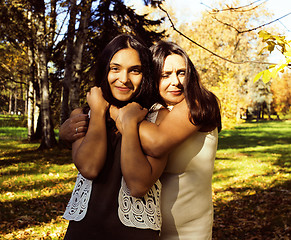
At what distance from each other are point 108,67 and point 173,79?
1.51 ft

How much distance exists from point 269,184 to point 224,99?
749cm

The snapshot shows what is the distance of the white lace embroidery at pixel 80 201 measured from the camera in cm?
167

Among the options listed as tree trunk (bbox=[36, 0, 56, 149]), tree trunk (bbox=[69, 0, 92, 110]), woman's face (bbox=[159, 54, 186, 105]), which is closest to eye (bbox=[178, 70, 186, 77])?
woman's face (bbox=[159, 54, 186, 105])

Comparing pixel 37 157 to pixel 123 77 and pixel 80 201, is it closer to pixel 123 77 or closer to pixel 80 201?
pixel 80 201

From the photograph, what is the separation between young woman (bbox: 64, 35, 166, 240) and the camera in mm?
1617

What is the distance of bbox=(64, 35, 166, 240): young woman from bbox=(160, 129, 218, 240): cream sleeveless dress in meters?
0.24

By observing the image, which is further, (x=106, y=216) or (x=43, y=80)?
(x=43, y=80)

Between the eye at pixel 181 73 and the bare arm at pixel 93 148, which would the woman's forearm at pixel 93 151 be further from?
the eye at pixel 181 73

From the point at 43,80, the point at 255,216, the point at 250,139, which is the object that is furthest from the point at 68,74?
the point at 250,139

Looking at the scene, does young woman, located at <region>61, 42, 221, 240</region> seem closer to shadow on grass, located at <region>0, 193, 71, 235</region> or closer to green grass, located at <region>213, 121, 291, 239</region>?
green grass, located at <region>213, 121, 291, 239</region>

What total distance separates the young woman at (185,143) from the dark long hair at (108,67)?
0.09 metres

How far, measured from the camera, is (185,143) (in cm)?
198

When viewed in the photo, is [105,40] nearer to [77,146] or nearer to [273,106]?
[77,146]

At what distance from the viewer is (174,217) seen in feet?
6.59
